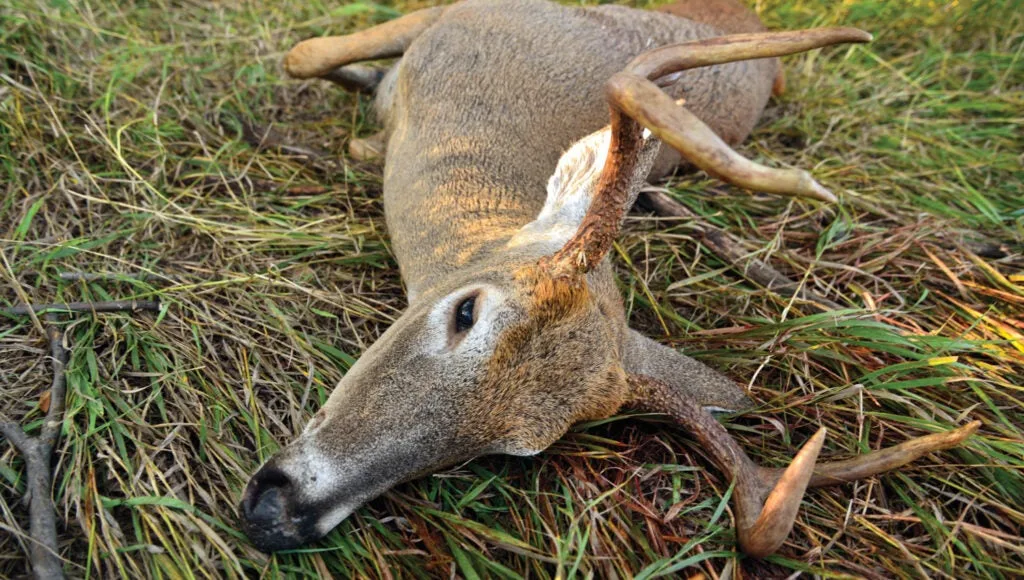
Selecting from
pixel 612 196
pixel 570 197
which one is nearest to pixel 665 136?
pixel 612 196

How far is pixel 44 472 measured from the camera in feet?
7.72

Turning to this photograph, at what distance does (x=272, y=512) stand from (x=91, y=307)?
1.26 meters

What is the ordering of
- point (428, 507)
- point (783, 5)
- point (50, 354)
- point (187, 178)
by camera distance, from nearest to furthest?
point (428, 507), point (50, 354), point (187, 178), point (783, 5)

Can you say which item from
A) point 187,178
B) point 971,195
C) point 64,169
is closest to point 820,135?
point 971,195

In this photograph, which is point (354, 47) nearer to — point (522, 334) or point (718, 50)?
point (522, 334)

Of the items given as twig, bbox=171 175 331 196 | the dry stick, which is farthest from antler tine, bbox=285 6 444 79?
the dry stick

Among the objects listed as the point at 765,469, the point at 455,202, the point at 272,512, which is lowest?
the point at 765,469

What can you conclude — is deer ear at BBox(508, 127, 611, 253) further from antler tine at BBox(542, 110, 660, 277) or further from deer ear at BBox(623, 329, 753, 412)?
deer ear at BBox(623, 329, 753, 412)

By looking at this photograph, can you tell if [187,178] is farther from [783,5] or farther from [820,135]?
[783,5]

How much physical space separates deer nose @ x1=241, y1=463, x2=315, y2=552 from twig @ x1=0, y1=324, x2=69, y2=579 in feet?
1.66

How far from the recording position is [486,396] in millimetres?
2252

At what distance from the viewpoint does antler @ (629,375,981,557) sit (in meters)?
2.13

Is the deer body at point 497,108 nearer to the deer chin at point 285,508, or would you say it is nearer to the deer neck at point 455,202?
the deer neck at point 455,202

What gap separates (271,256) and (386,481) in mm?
1531
